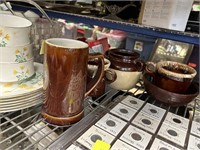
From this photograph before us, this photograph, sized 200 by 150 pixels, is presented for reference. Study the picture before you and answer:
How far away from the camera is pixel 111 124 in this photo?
0.47 m

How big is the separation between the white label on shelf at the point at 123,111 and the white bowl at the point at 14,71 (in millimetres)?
248

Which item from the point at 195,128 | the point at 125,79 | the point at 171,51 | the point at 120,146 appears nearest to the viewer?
the point at 120,146

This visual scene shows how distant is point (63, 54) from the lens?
391 millimetres

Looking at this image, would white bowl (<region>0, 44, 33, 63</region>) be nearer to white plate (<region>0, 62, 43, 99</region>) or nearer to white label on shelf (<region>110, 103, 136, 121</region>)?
Answer: white plate (<region>0, 62, 43, 99</region>)

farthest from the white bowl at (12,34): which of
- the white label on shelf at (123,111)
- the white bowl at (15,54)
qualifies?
the white label on shelf at (123,111)

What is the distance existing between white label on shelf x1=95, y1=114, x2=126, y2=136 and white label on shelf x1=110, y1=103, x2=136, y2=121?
0.02m

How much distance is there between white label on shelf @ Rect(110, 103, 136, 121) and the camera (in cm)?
51

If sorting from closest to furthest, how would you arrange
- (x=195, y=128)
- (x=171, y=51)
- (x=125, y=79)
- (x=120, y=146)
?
(x=120, y=146), (x=195, y=128), (x=125, y=79), (x=171, y=51)

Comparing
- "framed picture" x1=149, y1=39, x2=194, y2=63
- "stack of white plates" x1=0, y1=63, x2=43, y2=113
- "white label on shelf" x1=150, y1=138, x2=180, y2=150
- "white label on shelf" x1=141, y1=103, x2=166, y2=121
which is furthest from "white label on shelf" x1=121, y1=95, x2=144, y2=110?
"framed picture" x1=149, y1=39, x2=194, y2=63

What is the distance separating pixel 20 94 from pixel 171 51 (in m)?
0.93

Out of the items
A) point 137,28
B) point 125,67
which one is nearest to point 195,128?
point 125,67

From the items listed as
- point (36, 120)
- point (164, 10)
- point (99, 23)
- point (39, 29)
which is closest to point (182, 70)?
point (164, 10)

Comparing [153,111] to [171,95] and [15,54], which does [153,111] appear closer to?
[171,95]

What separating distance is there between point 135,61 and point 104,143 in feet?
0.95
